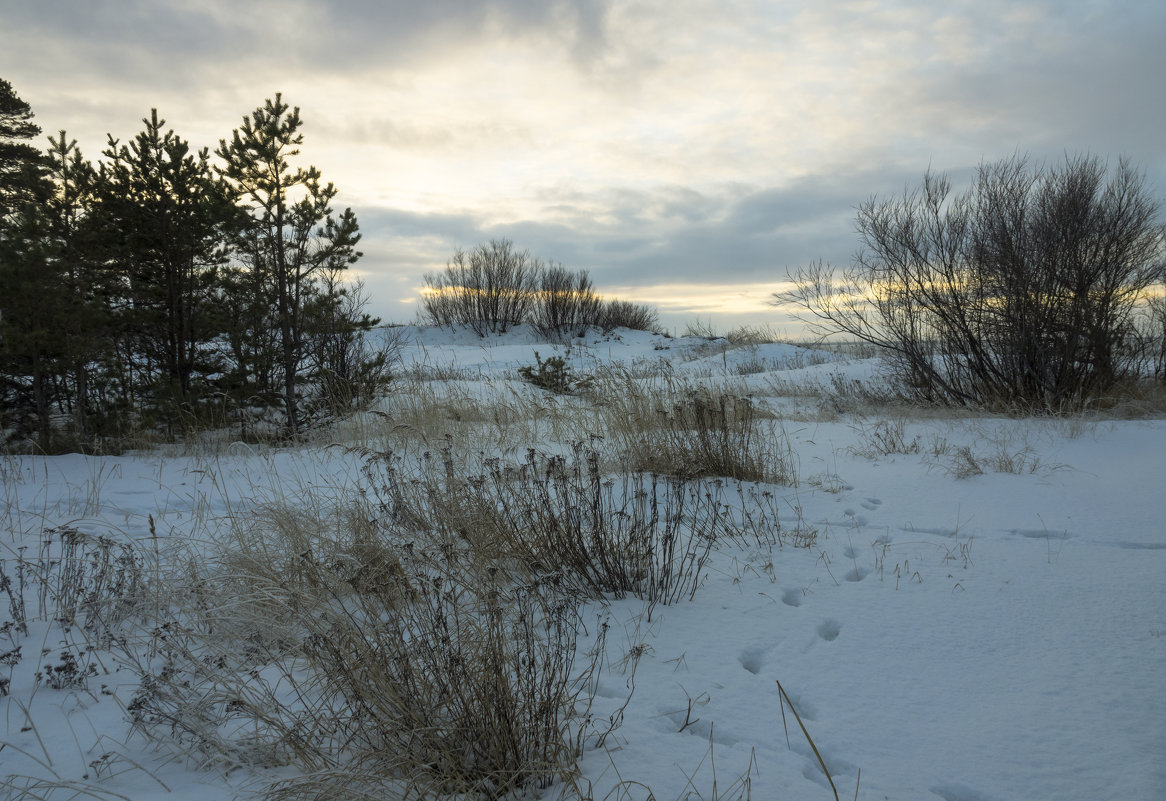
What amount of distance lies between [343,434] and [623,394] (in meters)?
3.78

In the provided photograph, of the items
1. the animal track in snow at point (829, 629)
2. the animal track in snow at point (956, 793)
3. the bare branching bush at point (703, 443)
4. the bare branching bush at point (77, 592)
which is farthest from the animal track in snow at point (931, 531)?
the bare branching bush at point (77, 592)

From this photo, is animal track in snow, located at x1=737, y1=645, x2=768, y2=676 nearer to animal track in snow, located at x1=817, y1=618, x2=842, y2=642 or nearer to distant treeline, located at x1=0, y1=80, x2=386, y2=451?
animal track in snow, located at x1=817, y1=618, x2=842, y2=642

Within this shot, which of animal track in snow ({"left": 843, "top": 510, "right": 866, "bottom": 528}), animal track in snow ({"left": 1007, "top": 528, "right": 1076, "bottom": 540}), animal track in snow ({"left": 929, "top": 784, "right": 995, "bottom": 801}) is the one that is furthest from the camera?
animal track in snow ({"left": 843, "top": 510, "right": 866, "bottom": 528})

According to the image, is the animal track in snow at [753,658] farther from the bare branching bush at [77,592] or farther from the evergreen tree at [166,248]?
the evergreen tree at [166,248]

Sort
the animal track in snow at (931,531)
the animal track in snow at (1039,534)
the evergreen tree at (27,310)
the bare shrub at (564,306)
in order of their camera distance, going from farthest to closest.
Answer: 1. the bare shrub at (564,306)
2. the evergreen tree at (27,310)
3. the animal track in snow at (931,531)
4. the animal track in snow at (1039,534)

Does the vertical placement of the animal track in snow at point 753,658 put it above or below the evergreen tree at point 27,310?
below

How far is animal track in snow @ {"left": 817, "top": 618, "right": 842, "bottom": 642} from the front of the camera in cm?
243

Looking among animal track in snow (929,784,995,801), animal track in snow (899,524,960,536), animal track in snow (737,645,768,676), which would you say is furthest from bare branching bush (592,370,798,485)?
animal track in snow (929,784,995,801)

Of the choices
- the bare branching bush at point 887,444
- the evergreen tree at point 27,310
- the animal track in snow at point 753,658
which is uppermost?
the evergreen tree at point 27,310

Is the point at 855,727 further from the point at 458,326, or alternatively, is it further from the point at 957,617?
the point at 458,326

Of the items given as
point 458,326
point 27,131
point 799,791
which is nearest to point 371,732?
point 799,791

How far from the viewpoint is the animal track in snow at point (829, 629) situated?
2429 mm

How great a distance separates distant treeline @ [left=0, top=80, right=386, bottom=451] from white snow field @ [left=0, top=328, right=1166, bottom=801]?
11.6 ft

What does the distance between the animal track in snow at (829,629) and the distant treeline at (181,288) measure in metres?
6.53
